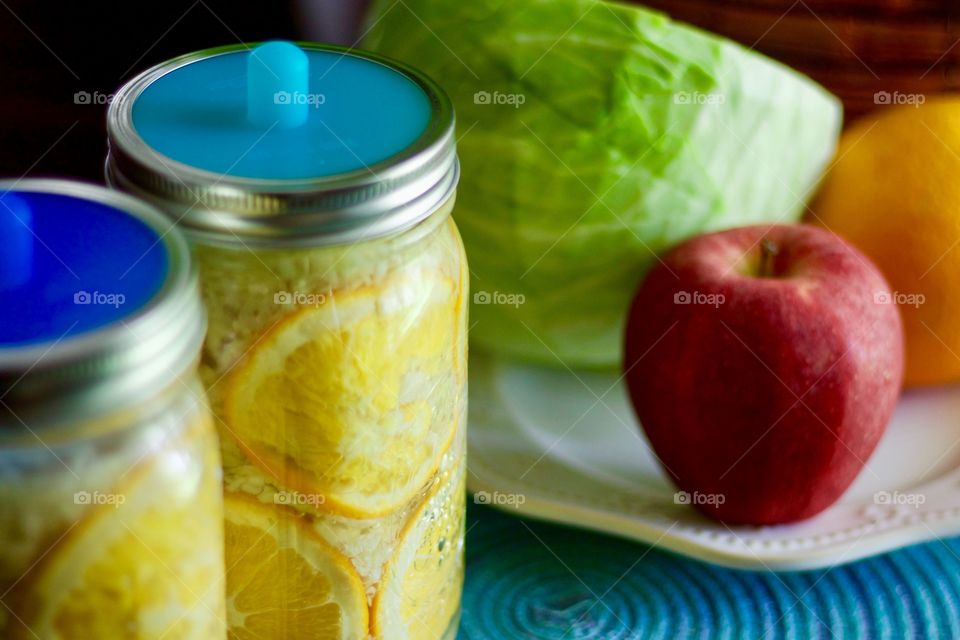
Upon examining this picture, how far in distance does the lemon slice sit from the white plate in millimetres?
316

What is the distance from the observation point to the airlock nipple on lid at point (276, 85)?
501 mm

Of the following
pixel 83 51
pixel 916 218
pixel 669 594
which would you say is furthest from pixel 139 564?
pixel 83 51

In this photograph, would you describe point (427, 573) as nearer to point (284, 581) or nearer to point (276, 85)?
point (284, 581)

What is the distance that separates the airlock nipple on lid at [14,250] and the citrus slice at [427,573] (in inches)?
9.6

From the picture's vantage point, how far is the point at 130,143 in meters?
0.49

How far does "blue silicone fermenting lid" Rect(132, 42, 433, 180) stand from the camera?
49 cm

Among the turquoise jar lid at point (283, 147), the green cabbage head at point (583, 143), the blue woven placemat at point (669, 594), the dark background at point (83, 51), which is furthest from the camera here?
the dark background at point (83, 51)

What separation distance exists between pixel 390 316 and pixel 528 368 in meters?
0.39

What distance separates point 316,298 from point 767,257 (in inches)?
15.0

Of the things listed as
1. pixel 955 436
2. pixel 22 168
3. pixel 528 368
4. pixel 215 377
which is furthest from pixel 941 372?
pixel 22 168

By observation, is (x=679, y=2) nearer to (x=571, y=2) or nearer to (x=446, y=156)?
(x=571, y=2)

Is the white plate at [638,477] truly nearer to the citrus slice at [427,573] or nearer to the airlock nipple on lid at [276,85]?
the citrus slice at [427,573]

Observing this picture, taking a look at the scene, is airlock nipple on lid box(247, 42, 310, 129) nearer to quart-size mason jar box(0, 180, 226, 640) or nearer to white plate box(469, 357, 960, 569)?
quart-size mason jar box(0, 180, 226, 640)

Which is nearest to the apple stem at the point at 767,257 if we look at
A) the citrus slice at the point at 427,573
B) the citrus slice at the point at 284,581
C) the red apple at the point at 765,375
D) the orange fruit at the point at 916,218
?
the red apple at the point at 765,375
